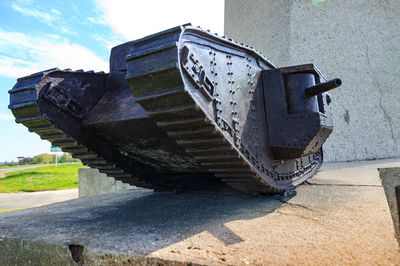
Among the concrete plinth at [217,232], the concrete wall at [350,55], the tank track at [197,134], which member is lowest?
the concrete plinth at [217,232]

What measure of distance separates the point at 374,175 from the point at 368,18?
5081mm

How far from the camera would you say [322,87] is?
2.94 metres

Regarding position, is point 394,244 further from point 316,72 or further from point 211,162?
point 316,72

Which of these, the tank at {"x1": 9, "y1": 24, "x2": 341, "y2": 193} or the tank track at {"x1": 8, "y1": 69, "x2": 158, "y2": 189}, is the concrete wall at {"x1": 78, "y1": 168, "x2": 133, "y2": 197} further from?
the tank track at {"x1": 8, "y1": 69, "x2": 158, "y2": 189}

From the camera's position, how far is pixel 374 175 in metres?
4.36

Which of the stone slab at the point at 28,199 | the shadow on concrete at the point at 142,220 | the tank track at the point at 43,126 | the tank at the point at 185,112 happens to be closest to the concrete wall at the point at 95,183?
the stone slab at the point at 28,199

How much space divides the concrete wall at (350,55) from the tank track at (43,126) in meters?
5.34

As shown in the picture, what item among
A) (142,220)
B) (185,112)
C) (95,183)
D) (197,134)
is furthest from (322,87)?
(95,183)

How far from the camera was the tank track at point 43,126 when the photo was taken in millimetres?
2822

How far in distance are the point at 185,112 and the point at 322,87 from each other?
5.29ft

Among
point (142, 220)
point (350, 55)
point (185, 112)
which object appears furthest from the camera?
point (350, 55)

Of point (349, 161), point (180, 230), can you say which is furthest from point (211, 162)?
point (349, 161)

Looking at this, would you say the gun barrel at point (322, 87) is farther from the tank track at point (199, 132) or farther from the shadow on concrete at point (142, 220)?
the shadow on concrete at point (142, 220)

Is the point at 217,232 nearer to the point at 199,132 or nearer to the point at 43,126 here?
the point at 199,132
